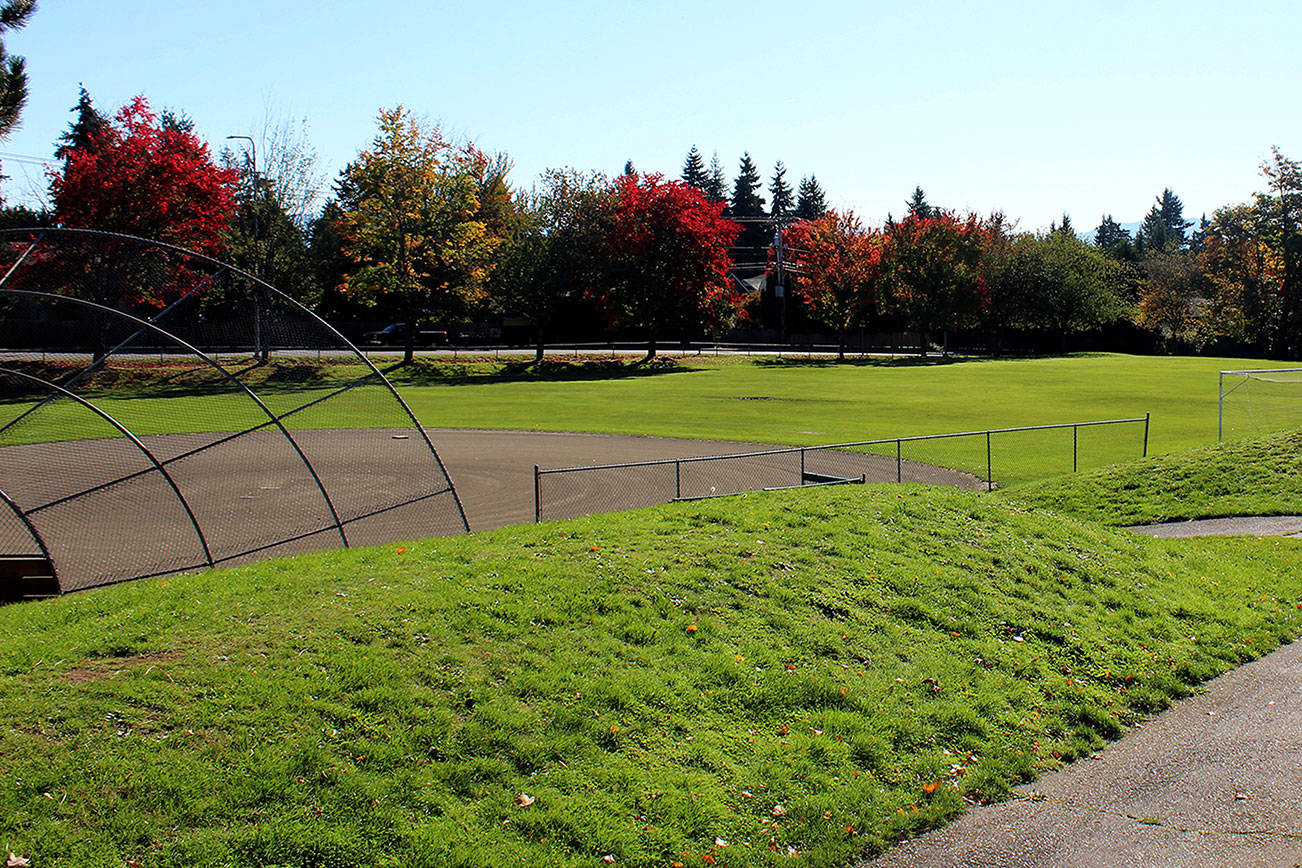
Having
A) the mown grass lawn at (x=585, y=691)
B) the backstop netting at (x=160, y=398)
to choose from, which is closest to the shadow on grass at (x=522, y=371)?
the backstop netting at (x=160, y=398)

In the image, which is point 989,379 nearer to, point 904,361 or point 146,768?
point 904,361

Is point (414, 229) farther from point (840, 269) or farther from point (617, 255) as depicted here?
point (840, 269)

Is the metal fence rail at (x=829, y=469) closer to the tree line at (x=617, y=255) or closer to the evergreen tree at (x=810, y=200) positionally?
the tree line at (x=617, y=255)

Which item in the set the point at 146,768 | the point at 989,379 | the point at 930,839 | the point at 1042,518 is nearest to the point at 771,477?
the point at 1042,518

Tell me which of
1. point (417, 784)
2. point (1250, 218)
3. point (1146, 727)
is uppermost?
point (1250, 218)

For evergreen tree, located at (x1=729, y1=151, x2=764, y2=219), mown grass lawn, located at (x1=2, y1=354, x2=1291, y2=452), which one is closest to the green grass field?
mown grass lawn, located at (x1=2, y1=354, x2=1291, y2=452)

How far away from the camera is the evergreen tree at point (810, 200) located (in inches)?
5753

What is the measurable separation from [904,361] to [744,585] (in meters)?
65.4

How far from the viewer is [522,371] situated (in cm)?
6003

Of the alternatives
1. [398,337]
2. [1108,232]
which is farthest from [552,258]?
[1108,232]

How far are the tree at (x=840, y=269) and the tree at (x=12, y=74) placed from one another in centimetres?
6338

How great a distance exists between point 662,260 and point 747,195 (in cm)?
8245

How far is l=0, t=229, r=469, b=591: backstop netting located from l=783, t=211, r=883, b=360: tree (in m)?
56.1

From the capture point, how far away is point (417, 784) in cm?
644
